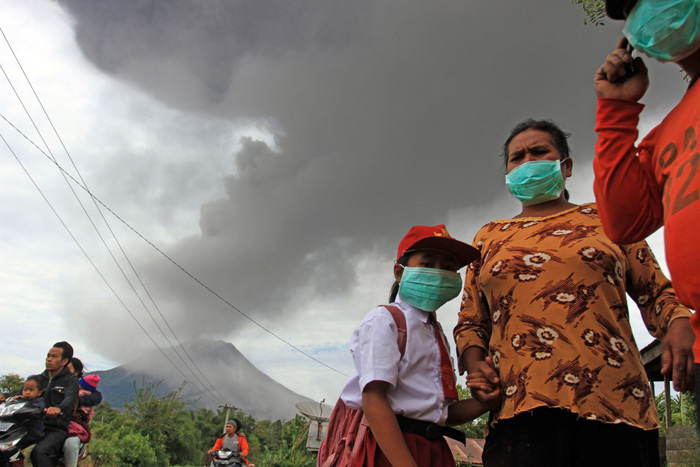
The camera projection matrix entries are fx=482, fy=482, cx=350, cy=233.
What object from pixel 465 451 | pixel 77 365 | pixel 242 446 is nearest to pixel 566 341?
pixel 77 365

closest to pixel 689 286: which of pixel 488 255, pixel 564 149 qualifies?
pixel 488 255

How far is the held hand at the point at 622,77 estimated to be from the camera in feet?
4.33

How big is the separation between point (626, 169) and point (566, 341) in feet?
2.15

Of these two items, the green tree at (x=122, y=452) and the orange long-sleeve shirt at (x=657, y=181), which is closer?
the orange long-sleeve shirt at (x=657, y=181)

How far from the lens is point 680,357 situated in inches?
56.0

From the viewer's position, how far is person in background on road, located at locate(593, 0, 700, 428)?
1.02m

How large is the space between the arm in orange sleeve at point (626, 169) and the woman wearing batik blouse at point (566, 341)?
16.4 inches

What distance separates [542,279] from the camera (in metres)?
1.79

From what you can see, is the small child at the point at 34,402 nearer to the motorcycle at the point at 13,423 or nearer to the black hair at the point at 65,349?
the motorcycle at the point at 13,423

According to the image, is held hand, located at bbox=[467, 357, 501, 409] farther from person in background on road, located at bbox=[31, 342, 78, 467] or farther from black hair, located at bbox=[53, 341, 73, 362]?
black hair, located at bbox=[53, 341, 73, 362]

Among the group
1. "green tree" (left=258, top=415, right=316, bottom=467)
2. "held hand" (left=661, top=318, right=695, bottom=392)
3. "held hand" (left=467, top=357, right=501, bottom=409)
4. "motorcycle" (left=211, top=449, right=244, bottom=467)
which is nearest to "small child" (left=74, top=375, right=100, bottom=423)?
"green tree" (left=258, top=415, right=316, bottom=467)

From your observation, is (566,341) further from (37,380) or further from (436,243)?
(37,380)

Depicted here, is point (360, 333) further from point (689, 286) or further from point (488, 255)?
point (689, 286)

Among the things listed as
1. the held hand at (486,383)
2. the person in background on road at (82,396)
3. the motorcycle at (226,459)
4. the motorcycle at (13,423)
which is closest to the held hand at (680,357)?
the held hand at (486,383)
